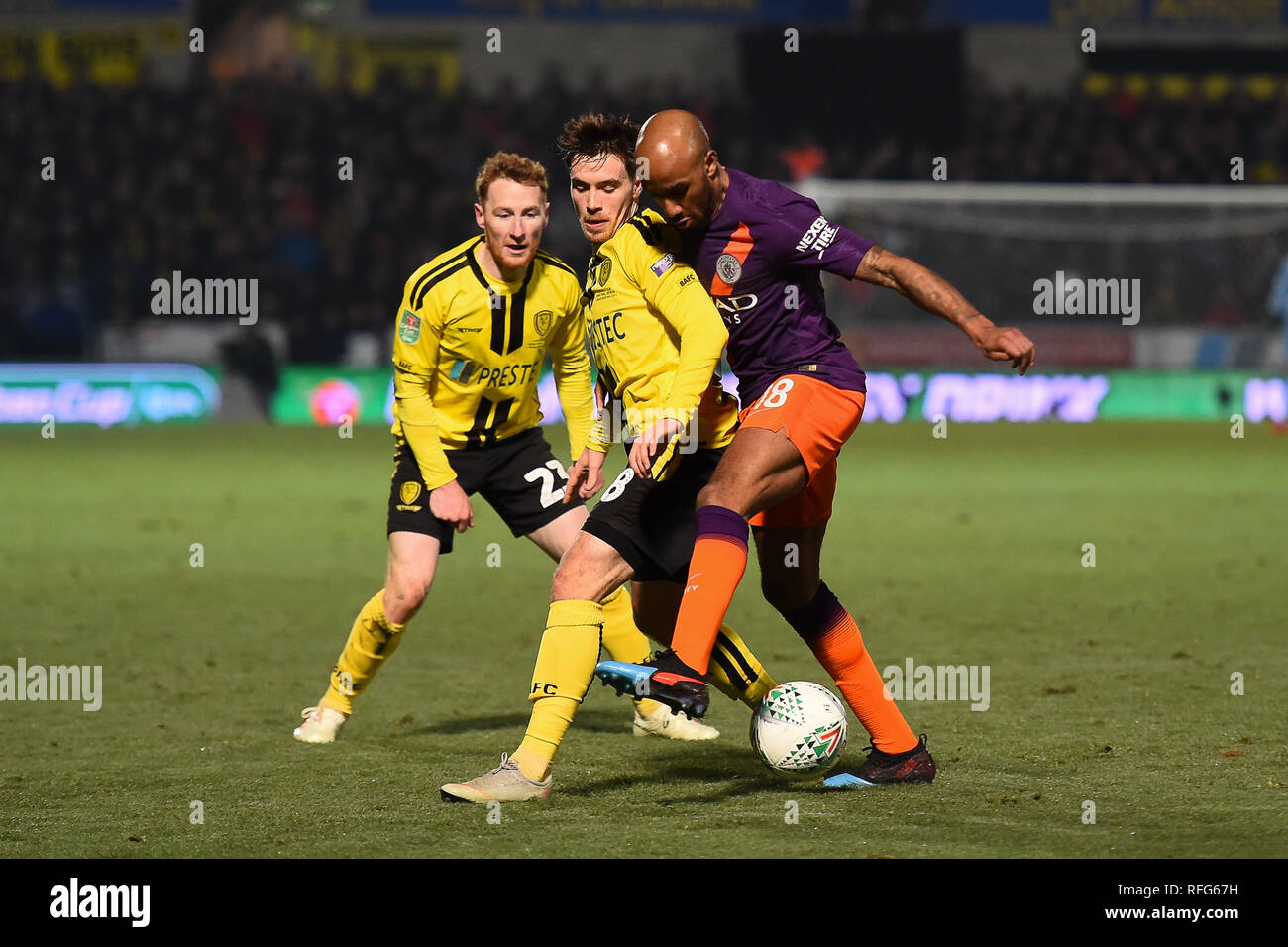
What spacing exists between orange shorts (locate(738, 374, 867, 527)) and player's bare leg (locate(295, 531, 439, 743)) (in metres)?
1.39

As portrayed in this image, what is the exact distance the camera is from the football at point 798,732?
15.7ft

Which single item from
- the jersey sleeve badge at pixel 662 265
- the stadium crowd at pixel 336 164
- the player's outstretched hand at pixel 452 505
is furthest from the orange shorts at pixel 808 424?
the stadium crowd at pixel 336 164

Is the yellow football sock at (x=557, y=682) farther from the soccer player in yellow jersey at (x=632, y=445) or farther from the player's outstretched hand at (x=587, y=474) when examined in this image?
the player's outstretched hand at (x=587, y=474)

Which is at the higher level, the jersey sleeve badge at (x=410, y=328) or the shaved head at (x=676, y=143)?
the shaved head at (x=676, y=143)

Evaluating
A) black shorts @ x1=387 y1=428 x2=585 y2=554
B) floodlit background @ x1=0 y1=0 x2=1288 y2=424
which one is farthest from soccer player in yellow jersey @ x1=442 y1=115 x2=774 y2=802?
floodlit background @ x1=0 y1=0 x2=1288 y2=424

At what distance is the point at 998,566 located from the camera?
10.4m

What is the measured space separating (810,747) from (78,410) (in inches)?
684

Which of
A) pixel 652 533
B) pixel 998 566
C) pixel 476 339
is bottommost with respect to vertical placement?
pixel 998 566

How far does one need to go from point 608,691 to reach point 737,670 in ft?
6.03

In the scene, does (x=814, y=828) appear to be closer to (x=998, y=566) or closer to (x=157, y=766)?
(x=157, y=766)

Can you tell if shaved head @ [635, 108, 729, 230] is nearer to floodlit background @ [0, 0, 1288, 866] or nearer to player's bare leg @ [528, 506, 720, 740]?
player's bare leg @ [528, 506, 720, 740]

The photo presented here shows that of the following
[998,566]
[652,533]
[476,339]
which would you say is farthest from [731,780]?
[998,566]

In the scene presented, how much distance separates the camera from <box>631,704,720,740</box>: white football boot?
5918 millimetres

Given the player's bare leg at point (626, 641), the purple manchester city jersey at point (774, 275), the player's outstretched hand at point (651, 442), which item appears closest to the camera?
the player's outstretched hand at point (651, 442)
